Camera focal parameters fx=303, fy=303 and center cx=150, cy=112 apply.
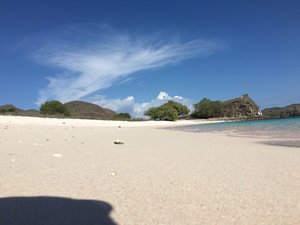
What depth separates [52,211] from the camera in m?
2.85

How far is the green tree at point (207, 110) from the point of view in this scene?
104688mm

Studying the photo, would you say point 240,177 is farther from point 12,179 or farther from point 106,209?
point 12,179

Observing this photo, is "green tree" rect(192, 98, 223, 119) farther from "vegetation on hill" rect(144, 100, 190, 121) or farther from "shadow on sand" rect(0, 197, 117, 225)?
"shadow on sand" rect(0, 197, 117, 225)

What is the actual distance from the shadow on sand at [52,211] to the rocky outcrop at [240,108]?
106 meters

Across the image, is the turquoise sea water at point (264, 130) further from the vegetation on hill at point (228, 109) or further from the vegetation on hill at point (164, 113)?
the vegetation on hill at point (228, 109)

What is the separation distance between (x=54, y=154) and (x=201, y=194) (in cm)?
379

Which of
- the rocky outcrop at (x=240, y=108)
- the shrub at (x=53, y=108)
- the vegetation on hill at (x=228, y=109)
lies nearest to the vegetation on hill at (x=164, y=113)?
the vegetation on hill at (x=228, y=109)

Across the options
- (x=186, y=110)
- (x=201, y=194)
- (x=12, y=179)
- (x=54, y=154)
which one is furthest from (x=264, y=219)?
(x=186, y=110)

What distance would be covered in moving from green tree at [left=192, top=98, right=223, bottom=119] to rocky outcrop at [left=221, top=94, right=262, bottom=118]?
75.6 inches

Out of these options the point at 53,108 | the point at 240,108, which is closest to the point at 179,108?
the point at 240,108

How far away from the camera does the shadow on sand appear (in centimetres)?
262

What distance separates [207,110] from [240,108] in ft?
49.0

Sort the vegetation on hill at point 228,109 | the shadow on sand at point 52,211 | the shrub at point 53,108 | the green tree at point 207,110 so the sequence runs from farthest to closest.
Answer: the vegetation on hill at point 228,109
the green tree at point 207,110
the shrub at point 53,108
the shadow on sand at point 52,211

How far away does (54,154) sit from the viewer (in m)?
6.22
